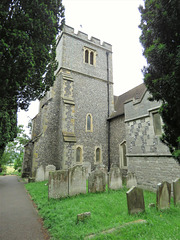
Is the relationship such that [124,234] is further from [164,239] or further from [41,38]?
[41,38]

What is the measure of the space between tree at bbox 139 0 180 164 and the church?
4.23 meters

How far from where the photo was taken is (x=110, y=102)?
15.7 meters

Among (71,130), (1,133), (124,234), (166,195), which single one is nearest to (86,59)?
(71,130)

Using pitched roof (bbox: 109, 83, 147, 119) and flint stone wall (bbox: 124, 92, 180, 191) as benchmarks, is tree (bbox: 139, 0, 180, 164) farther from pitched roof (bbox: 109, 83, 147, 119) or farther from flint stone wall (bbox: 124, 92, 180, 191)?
pitched roof (bbox: 109, 83, 147, 119)

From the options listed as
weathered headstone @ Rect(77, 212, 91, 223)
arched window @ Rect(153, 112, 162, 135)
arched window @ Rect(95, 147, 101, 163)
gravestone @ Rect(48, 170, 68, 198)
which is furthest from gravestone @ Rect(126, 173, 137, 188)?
→ arched window @ Rect(95, 147, 101, 163)

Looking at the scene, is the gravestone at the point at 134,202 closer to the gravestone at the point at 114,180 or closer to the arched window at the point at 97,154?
the gravestone at the point at 114,180

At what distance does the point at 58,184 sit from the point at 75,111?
321 inches

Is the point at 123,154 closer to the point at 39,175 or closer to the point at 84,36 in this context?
the point at 39,175

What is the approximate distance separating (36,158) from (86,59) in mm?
11469

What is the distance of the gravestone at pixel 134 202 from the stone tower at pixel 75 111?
24.0 ft

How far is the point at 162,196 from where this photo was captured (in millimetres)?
4418

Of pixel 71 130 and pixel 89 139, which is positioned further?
pixel 89 139

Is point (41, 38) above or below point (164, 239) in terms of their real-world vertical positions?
above

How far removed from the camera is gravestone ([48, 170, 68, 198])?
565cm
